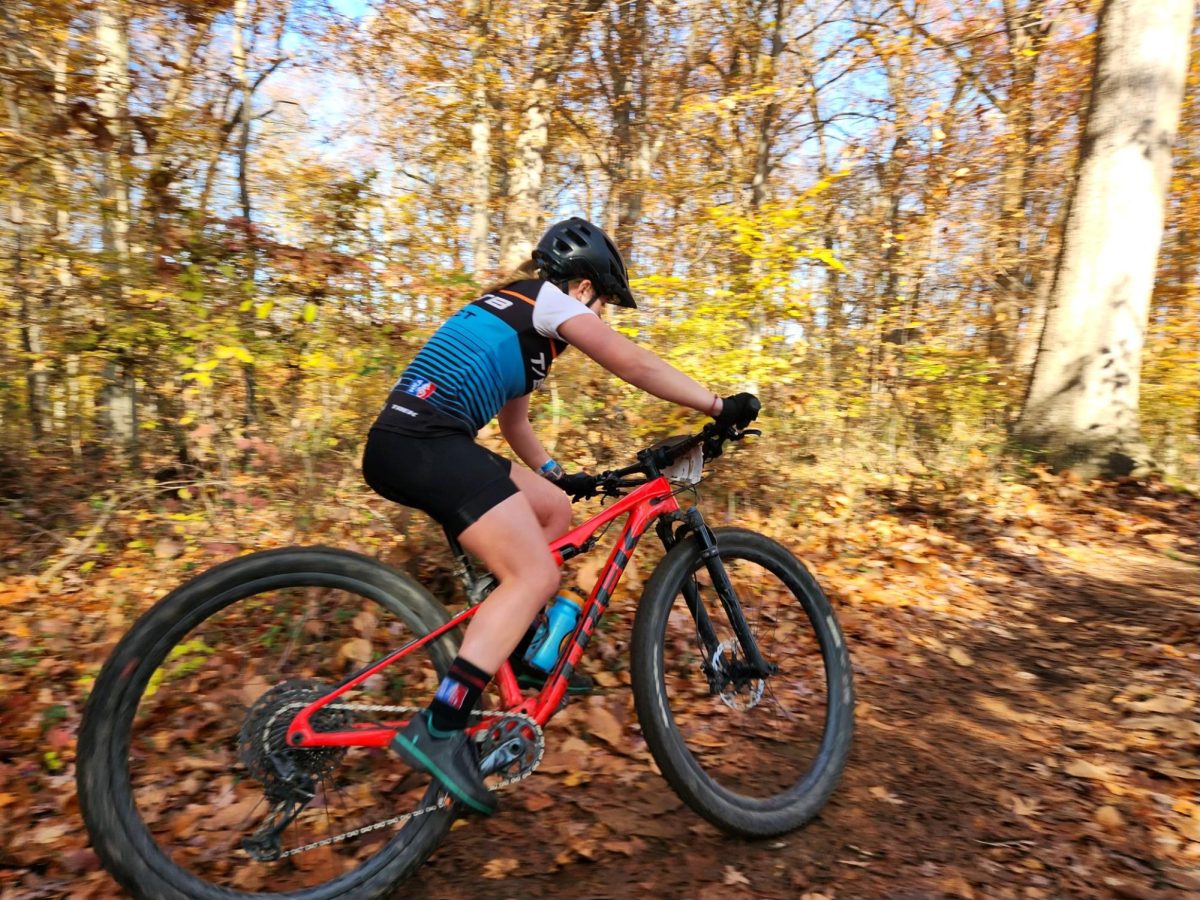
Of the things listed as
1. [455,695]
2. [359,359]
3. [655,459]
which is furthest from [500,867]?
[359,359]

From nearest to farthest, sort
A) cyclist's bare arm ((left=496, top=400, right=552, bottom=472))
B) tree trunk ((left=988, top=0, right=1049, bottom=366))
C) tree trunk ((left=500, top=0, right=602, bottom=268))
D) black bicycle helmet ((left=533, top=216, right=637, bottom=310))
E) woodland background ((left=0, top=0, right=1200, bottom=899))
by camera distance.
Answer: black bicycle helmet ((left=533, top=216, right=637, bottom=310)), cyclist's bare arm ((left=496, top=400, right=552, bottom=472)), woodland background ((left=0, top=0, right=1200, bottom=899)), tree trunk ((left=500, top=0, right=602, bottom=268)), tree trunk ((left=988, top=0, right=1049, bottom=366))

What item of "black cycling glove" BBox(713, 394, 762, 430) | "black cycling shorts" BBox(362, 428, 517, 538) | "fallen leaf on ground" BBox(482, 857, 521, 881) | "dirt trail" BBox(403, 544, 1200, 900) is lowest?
"fallen leaf on ground" BBox(482, 857, 521, 881)

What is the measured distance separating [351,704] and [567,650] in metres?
0.79

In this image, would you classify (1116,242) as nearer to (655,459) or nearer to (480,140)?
(655,459)

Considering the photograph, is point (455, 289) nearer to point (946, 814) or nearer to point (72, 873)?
point (72, 873)

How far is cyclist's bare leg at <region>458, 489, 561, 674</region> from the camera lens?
8.23 ft

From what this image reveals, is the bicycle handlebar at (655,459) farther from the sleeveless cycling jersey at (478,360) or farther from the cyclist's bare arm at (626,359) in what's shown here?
the sleeveless cycling jersey at (478,360)

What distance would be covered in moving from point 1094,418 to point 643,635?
6.97 meters

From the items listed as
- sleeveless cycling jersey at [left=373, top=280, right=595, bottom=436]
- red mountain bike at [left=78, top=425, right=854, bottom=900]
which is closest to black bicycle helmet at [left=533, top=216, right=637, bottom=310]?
sleeveless cycling jersey at [left=373, top=280, right=595, bottom=436]

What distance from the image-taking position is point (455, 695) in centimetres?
246

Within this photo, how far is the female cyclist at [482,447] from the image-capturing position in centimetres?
247

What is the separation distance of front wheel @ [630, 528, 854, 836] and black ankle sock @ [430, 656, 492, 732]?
61cm

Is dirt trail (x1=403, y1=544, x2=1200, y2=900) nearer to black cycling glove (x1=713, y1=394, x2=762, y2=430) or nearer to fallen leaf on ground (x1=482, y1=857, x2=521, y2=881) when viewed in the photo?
fallen leaf on ground (x1=482, y1=857, x2=521, y2=881)

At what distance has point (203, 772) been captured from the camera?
9.04ft
